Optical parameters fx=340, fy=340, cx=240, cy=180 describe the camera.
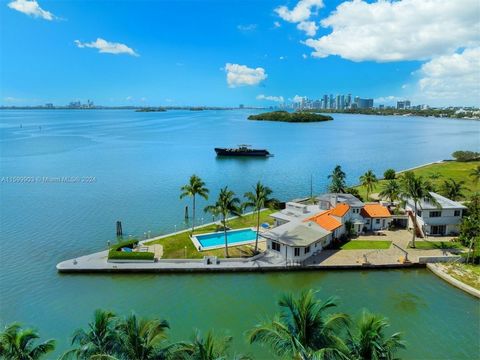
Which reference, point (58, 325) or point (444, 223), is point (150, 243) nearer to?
point (58, 325)

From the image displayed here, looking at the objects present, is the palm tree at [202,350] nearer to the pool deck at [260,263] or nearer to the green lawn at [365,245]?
the pool deck at [260,263]

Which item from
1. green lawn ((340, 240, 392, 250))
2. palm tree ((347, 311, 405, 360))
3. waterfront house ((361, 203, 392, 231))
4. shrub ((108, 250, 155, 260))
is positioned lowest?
green lawn ((340, 240, 392, 250))

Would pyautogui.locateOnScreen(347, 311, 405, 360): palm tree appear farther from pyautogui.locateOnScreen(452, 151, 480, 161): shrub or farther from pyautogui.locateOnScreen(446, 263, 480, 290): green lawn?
pyautogui.locateOnScreen(452, 151, 480, 161): shrub

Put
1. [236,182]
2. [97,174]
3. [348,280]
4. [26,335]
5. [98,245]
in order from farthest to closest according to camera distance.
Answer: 1. [97,174]
2. [236,182]
3. [98,245]
4. [348,280]
5. [26,335]

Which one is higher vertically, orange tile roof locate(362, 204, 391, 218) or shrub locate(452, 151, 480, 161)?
shrub locate(452, 151, 480, 161)

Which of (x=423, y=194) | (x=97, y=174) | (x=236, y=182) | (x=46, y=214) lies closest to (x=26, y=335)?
(x=423, y=194)

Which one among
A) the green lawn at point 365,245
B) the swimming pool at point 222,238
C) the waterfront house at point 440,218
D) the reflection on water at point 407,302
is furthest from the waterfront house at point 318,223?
the reflection on water at point 407,302

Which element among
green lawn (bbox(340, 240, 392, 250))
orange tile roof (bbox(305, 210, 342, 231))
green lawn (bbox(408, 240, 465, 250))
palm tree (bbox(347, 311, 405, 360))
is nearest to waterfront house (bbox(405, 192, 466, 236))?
green lawn (bbox(408, 240, 465, 250))
